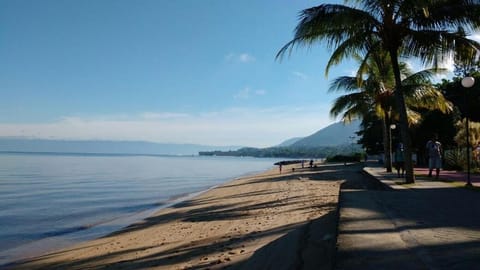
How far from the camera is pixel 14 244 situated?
12.5 meters

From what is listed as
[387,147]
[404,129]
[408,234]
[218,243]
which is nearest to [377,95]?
[387,147]

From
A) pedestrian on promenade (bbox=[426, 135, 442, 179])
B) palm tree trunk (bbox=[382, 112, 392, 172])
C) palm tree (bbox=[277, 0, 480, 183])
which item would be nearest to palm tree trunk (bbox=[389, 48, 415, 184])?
palm tree (bbox=[277, 0, 480, 183])

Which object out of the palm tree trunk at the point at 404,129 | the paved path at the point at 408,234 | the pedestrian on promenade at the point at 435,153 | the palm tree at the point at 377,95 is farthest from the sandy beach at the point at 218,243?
the palm tree at the point at 377,95

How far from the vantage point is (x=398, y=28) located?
13.5 meters

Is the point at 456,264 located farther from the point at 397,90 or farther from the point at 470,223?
the point at 397,90

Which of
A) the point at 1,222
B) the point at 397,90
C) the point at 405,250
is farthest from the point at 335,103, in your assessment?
the point at 405,250

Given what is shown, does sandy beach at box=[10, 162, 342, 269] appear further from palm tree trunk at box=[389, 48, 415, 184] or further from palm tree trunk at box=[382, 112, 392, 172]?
palm tree trunk at box=[382, 112, 392, 172]

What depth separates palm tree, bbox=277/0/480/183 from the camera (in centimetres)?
1264

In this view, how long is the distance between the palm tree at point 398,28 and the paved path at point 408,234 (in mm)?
5630

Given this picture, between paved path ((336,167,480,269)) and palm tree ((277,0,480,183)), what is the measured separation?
222 inches

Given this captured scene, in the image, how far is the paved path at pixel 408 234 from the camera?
435cm

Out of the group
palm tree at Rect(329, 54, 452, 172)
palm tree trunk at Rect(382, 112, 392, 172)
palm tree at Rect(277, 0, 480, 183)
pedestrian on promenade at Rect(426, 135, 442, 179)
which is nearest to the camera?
palm tree at Rect(277, 0, 480, 183)

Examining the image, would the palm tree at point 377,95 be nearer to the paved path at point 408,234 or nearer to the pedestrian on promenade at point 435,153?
the pedestrian on promenade at point 435,153

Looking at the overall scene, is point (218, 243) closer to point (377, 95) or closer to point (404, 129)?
point (404, 129)
